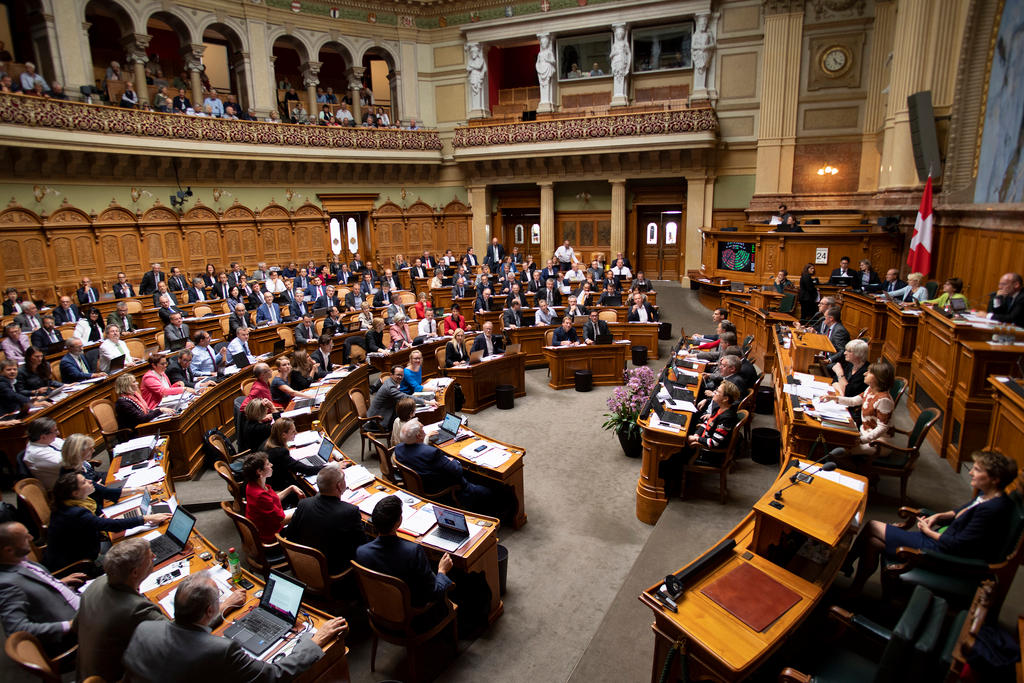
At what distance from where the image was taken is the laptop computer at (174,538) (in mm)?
4062

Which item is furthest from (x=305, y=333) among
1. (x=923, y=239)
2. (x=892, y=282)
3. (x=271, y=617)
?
(x=923, y=239)

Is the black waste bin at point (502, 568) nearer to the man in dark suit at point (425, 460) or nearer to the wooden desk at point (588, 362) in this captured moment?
the man in dark suit at point (425, 460)

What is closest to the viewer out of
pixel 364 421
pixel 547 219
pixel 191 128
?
pixel 364 421

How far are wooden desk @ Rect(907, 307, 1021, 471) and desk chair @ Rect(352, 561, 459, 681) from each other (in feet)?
17.5

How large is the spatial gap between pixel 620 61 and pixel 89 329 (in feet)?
54.2

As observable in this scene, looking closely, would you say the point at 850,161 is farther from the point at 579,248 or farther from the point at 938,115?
the point at 579,248

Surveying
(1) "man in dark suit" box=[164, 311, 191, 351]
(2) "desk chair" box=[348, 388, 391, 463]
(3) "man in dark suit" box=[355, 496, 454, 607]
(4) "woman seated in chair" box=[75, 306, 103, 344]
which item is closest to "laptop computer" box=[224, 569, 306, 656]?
(3) "man in dark suit" box=[355, 496, 454, 607]

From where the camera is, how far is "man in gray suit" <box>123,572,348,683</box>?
2.71 metres

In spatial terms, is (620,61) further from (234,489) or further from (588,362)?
(234,489)

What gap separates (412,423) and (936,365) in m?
6.04

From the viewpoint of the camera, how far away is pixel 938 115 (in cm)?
1112

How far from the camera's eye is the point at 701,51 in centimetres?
1761

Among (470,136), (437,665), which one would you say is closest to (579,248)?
(470,136)

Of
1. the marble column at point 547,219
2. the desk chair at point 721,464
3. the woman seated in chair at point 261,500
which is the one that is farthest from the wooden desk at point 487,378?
the marble column at point 547,219
